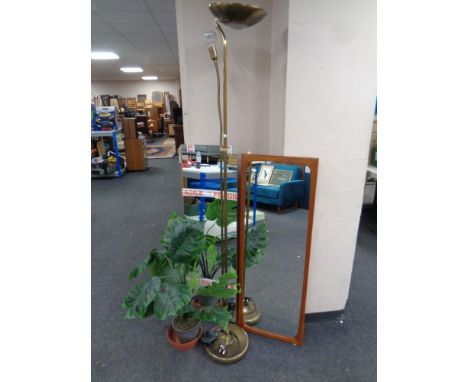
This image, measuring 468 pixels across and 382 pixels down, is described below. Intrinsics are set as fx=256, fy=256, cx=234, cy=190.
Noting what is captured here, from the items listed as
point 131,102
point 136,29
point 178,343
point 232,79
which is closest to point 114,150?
point 136,29

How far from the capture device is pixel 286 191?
1.47 metres

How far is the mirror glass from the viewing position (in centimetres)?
148

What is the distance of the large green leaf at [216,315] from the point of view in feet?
4.32

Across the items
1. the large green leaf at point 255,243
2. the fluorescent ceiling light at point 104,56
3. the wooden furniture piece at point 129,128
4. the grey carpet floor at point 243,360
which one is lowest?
the grey carpet floor at point 243,360

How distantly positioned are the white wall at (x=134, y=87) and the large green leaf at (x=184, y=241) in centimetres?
1191

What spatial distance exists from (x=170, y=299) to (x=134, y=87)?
12764 millimetres

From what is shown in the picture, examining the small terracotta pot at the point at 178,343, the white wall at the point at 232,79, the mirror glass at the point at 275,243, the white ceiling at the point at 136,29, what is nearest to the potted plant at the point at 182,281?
the small terracotta pot at the point at 178,343

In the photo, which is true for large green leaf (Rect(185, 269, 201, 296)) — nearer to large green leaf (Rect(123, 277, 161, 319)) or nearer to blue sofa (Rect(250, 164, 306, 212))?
large green leaf (Rect(123, 277, 161, 319))

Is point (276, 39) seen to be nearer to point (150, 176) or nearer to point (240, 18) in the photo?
point (240, 18)

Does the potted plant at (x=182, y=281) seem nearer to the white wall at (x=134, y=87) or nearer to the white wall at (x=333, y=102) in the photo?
the white wall at (x=333, y=102)

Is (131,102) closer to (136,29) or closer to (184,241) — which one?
(136,29)
